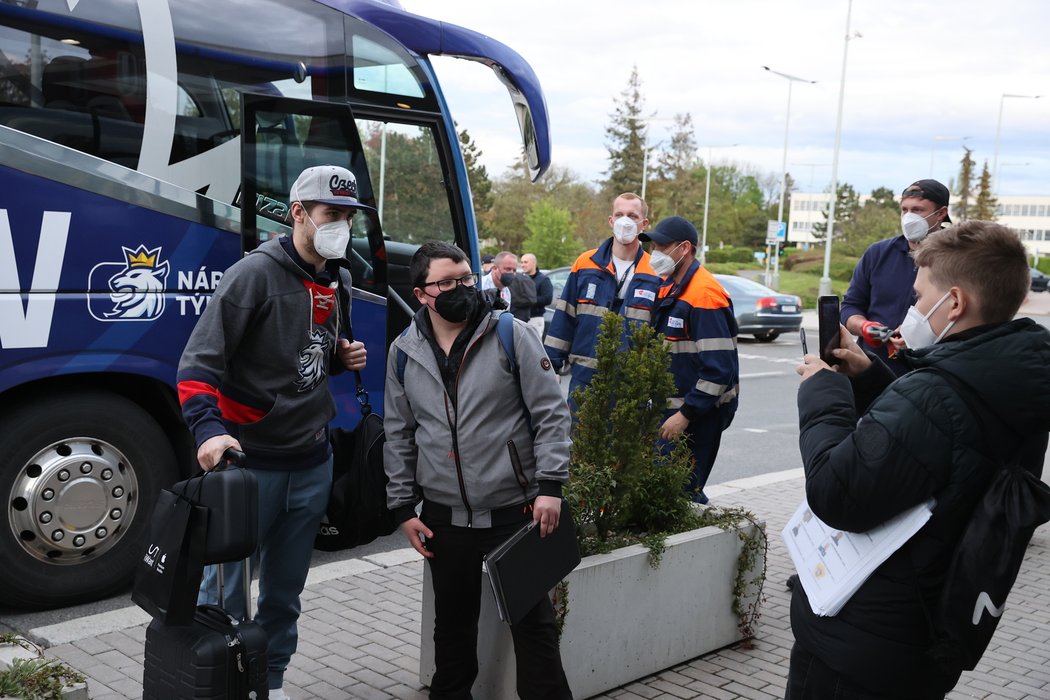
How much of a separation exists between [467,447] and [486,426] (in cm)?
10

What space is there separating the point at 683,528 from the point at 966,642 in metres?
2.28

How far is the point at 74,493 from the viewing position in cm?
508

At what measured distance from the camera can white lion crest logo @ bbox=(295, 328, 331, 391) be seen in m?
3.61

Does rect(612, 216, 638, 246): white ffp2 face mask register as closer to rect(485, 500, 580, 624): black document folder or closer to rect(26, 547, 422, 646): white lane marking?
rect(26, 547, 422, 646): white lane marking

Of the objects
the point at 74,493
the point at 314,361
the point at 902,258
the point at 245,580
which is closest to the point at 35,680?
the point at 245,580

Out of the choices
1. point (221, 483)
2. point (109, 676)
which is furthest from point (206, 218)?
point (221, 483)

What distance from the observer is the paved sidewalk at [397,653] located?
418cm

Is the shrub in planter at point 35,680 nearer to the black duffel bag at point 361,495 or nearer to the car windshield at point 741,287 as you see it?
the black duffel bag at point 361,495

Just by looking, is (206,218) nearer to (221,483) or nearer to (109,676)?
(109,676)

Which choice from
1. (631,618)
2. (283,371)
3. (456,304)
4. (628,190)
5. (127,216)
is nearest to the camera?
(456,304)

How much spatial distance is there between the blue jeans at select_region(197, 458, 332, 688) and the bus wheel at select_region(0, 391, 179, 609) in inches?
67.8

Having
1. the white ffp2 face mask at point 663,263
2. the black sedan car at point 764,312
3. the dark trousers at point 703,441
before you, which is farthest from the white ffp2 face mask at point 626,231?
the black sedan car at point 764,312

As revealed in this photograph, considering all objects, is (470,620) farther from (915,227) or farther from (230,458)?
(915,227)

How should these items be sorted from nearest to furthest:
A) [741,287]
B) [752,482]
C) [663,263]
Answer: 1. [663,263]
2. [752,482]
3. [741,287]
